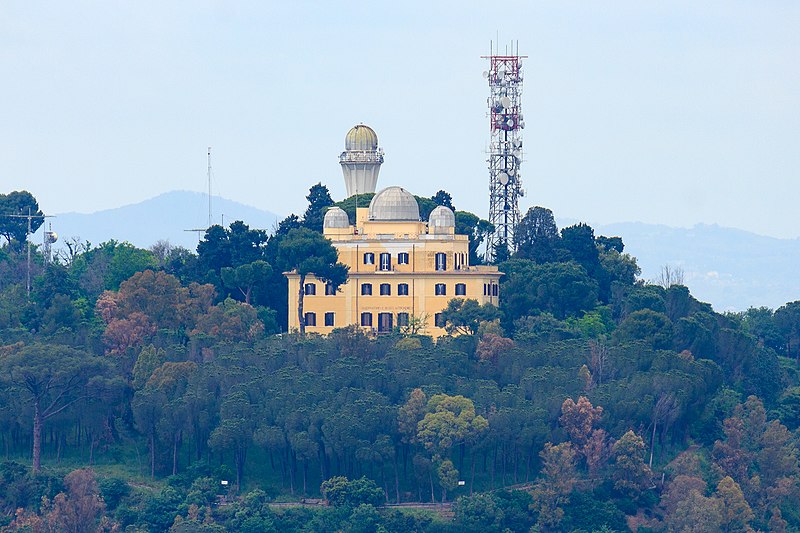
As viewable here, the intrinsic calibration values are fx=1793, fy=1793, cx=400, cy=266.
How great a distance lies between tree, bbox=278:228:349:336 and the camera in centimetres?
10631

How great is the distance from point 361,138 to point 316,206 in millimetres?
5618

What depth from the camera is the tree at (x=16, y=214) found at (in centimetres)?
13088

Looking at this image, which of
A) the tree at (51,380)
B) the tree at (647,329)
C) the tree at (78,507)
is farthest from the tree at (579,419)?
the tree at (51,380)

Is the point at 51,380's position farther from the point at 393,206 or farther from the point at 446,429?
the point at 393,206

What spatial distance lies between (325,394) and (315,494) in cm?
580

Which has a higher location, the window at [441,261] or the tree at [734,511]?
the window at [441,261]

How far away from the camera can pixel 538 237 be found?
389 feet

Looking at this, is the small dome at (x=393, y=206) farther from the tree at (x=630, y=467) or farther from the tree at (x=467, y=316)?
the tree at (x=630, y=467)

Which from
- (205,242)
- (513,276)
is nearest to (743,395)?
(513,276)

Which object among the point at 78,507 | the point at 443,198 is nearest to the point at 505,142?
the point at 443,198

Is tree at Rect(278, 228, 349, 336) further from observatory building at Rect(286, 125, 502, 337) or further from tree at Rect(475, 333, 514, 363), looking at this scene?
tree at Rect(475, 333, 514, 363)

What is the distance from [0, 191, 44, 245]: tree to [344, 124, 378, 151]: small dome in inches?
979

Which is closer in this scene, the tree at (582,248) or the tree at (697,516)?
the tree at (697,516)

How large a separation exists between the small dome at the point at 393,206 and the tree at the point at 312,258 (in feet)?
14.7
